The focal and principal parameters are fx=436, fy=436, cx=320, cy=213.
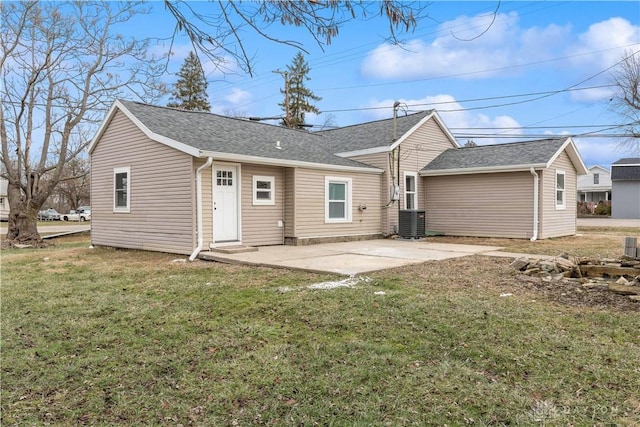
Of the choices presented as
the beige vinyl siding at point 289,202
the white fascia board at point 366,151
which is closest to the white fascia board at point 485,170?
the white fascia board at point 366,151

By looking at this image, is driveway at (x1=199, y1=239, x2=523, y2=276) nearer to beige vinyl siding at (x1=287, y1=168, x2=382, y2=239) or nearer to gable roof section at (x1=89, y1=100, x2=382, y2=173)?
beige vinyl siding at (x1=287, y1=168, x2=382, y2=239)

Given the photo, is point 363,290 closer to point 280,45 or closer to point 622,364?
point 622,364

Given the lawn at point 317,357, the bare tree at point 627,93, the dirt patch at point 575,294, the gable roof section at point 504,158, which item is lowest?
the lawn at point 317,357

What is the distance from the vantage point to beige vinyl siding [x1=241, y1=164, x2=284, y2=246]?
11648 mm

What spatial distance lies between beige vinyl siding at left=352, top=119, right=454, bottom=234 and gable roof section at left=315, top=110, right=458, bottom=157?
22cm

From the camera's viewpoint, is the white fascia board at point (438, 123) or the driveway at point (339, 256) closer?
the driveway at point (339, 256)

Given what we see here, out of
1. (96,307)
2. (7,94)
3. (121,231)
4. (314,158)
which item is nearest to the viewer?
(96,307)

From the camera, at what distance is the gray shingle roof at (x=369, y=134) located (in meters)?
16.2

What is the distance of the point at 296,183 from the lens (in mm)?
12641

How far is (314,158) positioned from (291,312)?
9.07m

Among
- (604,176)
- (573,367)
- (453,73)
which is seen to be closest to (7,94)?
(453,73)

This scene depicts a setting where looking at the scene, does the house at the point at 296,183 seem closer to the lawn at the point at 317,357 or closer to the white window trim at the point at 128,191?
the white window trim at the point at 128,191

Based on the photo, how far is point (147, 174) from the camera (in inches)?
460

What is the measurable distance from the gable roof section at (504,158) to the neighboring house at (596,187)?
106ft
